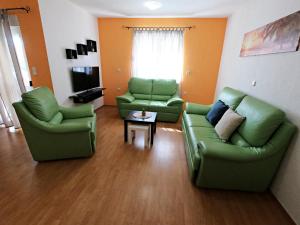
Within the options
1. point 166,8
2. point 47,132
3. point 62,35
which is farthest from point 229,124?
point 62,35

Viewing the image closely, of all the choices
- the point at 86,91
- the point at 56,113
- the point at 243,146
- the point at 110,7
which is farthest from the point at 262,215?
the point at 110,7

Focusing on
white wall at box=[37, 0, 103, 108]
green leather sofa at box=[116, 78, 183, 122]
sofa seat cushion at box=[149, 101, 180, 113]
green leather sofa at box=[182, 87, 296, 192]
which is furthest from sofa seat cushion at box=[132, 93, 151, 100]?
green leather sofa at box=[182, 87, 296, 192]

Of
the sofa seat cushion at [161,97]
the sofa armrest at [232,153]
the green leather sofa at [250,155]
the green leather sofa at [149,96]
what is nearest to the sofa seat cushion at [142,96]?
the green leather sofa at [149,96]

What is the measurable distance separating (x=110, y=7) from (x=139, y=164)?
3.39 meters

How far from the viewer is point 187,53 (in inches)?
168

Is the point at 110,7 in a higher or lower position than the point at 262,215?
higher

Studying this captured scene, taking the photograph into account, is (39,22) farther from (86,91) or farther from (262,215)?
(262,215)

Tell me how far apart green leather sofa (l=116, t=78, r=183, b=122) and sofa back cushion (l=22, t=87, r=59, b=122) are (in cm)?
167

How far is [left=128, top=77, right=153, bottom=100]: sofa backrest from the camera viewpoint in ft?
14.1

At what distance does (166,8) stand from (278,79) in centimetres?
269

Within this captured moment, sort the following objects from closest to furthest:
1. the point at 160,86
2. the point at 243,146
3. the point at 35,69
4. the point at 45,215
Result: the point at 45,215
the point at 243,146
the point at 35,69
the point at 160,86

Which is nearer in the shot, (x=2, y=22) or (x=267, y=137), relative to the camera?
(x=267, y=137)

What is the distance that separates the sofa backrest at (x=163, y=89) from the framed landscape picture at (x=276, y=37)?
6.20 ft

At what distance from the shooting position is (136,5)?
10.7 ft
